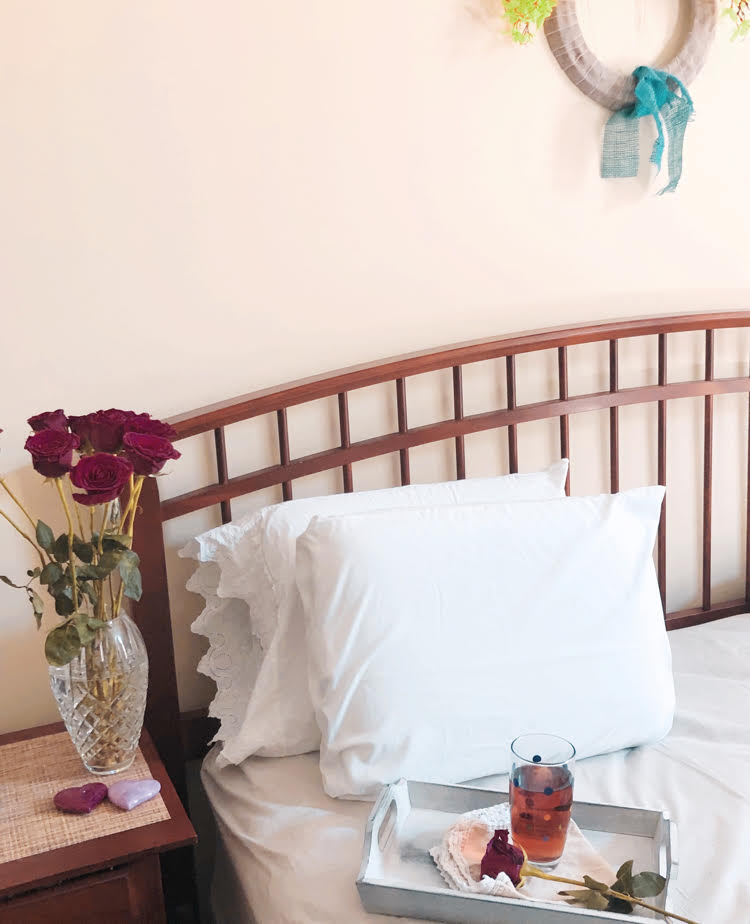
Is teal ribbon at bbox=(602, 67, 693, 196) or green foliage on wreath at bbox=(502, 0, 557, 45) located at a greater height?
green foliage on wreath at bbox=(502, 0, 557, 45)

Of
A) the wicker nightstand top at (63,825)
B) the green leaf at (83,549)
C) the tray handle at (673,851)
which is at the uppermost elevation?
the green leaf at (83,549)

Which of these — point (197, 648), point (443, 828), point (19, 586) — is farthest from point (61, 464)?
point (443, 828)

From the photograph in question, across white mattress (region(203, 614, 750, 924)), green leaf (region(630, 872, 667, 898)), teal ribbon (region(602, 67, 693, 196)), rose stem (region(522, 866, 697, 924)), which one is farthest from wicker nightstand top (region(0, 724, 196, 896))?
teal ribbon (region(602, 67, 693, 196))

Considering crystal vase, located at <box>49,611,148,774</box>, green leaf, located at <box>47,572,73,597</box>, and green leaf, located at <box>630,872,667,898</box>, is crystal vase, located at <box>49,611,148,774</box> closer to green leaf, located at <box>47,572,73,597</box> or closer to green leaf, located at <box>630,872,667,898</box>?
green leaf, located at <box>47,572,73,597</box>

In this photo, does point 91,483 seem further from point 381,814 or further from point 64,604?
point 381,814

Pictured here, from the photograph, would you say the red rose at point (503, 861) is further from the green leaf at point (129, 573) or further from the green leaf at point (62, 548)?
the green leaf at point (62, 548)

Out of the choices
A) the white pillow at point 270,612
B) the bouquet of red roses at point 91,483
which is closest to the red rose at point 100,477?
the bouquet of red roses at point 91,483

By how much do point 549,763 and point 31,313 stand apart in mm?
980

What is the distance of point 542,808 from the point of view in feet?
3.63

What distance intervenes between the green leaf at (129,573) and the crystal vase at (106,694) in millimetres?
70

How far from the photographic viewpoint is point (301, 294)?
5.40 feet

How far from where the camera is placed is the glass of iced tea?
1.11 meters

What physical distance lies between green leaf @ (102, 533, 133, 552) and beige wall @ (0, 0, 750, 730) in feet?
0.86

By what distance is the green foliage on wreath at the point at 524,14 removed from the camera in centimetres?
165
